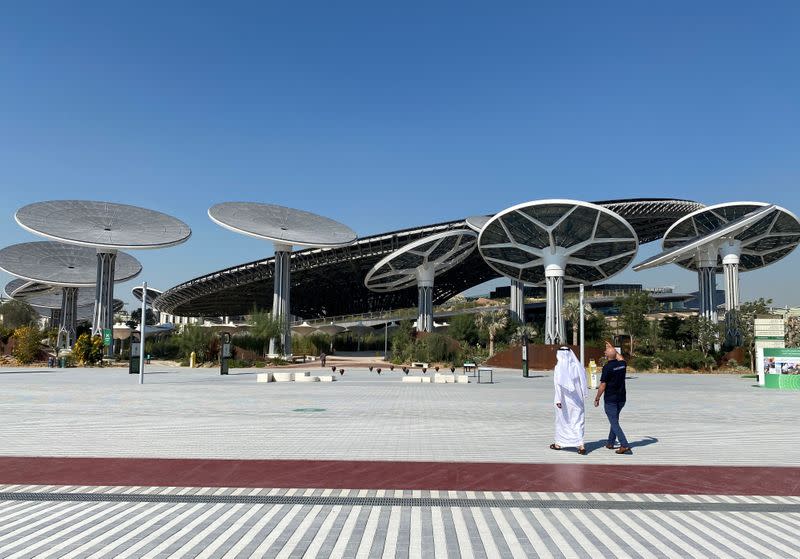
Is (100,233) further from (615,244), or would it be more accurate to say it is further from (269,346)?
(615,244)

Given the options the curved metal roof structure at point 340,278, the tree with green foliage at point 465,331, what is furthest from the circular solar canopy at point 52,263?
the tree with green foliage at point 465,331

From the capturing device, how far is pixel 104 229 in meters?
58.0

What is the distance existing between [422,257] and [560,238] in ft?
61.3

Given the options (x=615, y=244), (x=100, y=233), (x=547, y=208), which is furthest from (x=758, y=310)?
(x=100, y=233)

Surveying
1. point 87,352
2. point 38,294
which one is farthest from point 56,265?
point 87,352

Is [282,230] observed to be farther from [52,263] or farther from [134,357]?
[52,263]

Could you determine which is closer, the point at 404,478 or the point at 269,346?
the point at 404,478

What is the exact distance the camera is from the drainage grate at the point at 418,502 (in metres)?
6.15

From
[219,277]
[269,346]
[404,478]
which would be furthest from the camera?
[219,277]

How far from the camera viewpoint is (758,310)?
5222cm

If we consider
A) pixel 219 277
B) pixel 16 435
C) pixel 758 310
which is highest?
pixel 219 277

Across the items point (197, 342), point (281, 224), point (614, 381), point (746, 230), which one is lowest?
point (614, 381)

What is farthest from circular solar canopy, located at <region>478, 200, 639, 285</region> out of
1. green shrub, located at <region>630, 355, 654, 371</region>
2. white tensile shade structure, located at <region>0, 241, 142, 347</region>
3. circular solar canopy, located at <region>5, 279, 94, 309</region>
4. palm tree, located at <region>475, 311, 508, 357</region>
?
circular solar canopy, located at <region>5, 279, 94, 309</region>

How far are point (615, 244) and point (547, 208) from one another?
9.17 m
